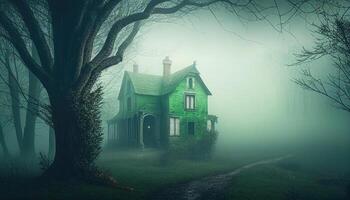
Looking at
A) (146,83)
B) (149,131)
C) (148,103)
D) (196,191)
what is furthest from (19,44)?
(146,83)

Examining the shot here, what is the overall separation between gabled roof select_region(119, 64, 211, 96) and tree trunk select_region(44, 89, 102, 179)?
23718mm

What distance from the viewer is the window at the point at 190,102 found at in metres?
37.6

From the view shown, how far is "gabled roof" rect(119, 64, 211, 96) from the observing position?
3738 cm

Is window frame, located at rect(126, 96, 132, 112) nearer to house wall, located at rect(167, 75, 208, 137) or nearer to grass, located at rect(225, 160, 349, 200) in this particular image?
house wall, located at rect(167, 75, 208, 137)

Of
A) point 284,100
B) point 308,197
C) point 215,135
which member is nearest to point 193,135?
point 215,135

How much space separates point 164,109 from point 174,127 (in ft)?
9.22

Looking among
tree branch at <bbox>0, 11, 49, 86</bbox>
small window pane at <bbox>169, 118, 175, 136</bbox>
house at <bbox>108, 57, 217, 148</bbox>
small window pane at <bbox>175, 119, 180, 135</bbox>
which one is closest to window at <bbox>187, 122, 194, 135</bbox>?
house at <bbox>108, 57, 217, 148</bbox>

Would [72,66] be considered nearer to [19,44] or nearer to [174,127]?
[19,44]

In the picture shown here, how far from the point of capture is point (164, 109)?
122 feet

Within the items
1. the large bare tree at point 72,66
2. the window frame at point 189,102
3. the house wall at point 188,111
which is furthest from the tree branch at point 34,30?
the window frame at point 189,102

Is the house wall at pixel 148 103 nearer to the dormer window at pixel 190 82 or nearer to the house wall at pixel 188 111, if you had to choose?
the house wall at pixel 188 111

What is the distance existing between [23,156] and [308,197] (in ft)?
74.7

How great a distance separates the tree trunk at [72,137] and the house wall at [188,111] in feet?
76.1

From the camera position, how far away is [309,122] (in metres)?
68.7
